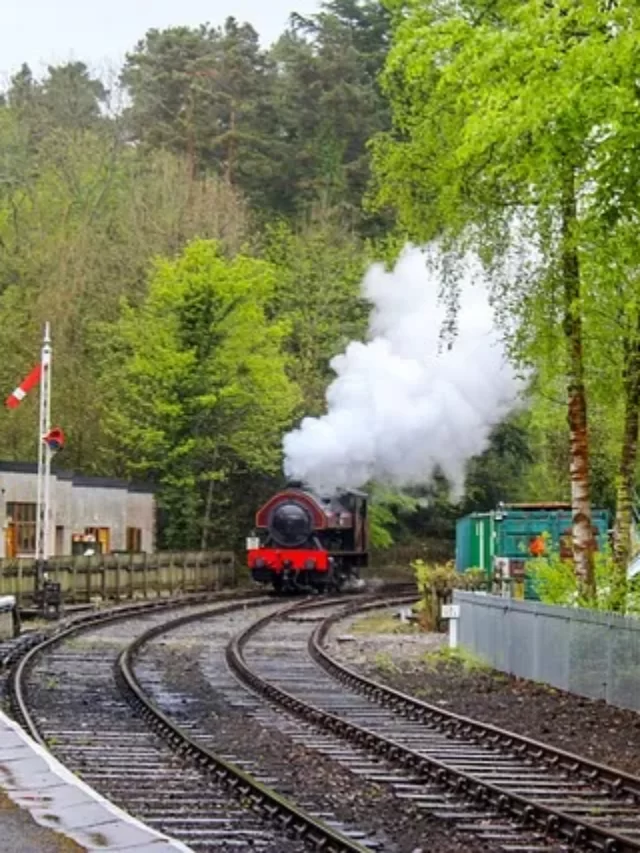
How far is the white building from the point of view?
45.3 metres

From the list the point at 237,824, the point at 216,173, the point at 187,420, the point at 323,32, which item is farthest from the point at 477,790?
the point at 323,32

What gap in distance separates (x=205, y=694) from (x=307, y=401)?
36.3 meters

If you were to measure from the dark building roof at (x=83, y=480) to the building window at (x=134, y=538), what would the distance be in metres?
1.27

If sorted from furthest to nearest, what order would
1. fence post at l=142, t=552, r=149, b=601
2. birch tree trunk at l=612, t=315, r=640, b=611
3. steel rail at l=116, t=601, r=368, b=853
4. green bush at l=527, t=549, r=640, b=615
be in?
fence post at l=142, t=552, r=149, b=601 → green bush at l=527, t=549, r=640, b=615 → birch tree trunk at l=612, t=315, r=640, b=611 → steel rail at l=116, t=601, r=368, b=853

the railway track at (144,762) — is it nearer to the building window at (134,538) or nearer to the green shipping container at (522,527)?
the green shipping container at (522,527)

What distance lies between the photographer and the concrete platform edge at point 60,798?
29.3 feet

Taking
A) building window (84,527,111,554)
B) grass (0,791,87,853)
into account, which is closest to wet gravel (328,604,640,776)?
grass (0,791,87,853)

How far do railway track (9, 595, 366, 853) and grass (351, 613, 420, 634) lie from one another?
815cm

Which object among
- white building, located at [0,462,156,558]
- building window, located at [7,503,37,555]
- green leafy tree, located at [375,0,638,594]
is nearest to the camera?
green leafy tree, located at [375,0,638,594]

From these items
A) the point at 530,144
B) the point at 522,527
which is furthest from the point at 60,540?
the point at 530,144

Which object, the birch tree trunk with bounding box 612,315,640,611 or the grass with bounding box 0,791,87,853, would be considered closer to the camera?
the grass with bounding box 0,791,87,853

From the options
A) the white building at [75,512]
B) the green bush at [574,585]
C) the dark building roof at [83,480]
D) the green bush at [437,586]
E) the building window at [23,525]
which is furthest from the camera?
the building window at [23,525]

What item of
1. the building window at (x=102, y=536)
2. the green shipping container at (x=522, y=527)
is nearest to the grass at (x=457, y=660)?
the green shipping container at (x=522, y=527)

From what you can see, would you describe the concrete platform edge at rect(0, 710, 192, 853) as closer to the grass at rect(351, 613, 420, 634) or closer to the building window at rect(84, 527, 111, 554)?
the grass at rect(351, 613, 420, 634)
